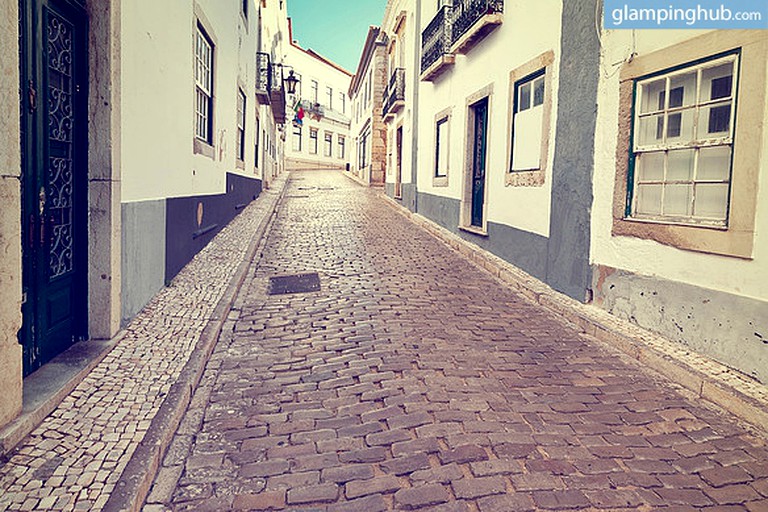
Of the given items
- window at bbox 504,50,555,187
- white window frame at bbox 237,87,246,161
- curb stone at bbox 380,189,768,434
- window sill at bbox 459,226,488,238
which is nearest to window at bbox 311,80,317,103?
white window frame at bbox 237,87,246,161

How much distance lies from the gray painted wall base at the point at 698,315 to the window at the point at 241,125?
31.5 ft

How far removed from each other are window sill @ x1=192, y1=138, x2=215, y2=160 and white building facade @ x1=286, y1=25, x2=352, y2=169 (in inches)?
1245

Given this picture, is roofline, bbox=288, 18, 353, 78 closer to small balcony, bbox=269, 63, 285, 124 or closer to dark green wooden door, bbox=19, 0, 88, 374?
small balcony, bbox=269, 63, 285, 124

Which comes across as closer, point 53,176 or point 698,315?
point 53,176

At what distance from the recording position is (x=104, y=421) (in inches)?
122

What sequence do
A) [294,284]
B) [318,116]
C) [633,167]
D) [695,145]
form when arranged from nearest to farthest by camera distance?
1. [695,145]
2. [633,167]
3. [294,284]
4. [318,116]

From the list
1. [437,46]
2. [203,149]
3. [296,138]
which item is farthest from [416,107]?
[296,138]

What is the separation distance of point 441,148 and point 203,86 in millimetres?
6571

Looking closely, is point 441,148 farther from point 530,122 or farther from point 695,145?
point 695,145

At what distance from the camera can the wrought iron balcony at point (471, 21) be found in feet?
29.5

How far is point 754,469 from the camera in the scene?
2.97 meters

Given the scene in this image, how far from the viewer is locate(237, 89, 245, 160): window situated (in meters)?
12.7

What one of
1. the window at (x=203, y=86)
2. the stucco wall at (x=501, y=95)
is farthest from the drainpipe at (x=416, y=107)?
the window at (x=203, y=86)

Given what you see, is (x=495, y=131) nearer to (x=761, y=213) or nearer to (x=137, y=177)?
(x=761, y=213)
